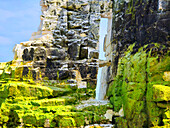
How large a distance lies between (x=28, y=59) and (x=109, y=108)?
315 cm

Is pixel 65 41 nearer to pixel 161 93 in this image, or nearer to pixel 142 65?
pixel 142 65

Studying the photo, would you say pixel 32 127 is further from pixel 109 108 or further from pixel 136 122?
pixel 136 122

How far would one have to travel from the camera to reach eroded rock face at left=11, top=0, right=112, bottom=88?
702cm

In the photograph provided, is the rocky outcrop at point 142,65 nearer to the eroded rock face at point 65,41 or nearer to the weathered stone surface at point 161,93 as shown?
the weathered stone surface at point 161,93

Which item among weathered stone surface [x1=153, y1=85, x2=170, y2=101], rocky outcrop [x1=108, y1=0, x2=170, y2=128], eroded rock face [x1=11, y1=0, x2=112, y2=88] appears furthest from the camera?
eroded rock face [x1=11, y1=0, x2=112, y2=88]

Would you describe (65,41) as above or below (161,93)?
above

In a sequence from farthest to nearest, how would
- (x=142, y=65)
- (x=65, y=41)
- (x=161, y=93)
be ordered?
(x=65, y=41) < (x=142, y=65) < (x=161, y=93)

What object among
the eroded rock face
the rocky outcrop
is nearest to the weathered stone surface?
the rocky outcrop

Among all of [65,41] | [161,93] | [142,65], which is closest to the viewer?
[161,93]

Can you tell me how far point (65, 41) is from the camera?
7371 millimetres

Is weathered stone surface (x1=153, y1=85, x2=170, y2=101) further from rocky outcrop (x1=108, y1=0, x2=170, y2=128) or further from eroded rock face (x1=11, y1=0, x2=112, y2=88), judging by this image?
eroded rock face (x1=11, y1=0, x2=112, y2=88)

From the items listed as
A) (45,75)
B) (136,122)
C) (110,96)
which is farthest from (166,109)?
(45,75)

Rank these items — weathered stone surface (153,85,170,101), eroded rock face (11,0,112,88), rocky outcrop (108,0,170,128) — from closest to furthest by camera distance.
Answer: weathered stone surface (153,85,170,101), rocky outcrop (108,0,170,128), eroded rock face (11,0,112,88)

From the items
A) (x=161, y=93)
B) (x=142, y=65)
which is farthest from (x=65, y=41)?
(x=161, y=93)
